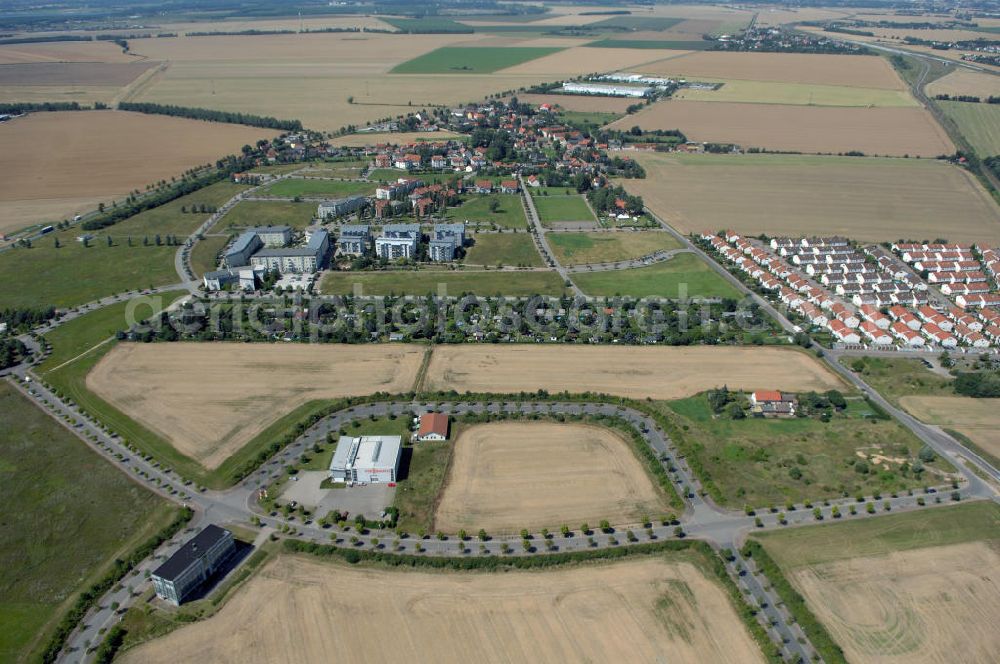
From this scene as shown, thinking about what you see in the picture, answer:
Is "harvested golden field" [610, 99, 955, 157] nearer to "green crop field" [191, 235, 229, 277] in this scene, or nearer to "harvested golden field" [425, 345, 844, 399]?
"harvested golden field" [425, 345, 844, 399]

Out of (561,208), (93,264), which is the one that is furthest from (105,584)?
(561,208)

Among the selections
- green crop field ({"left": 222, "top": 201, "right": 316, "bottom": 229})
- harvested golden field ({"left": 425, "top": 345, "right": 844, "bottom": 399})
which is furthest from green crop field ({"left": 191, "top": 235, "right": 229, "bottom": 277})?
harvested golden field ({"left": 425, "top": 345, "right": 844, "bottom": 399})

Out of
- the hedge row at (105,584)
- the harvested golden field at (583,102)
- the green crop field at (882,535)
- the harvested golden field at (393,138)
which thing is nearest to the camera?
the hedge row at (105,584)

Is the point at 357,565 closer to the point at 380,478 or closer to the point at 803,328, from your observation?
the point at 380,478

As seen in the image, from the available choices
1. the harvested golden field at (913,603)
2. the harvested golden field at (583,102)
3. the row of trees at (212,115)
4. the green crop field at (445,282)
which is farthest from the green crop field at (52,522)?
the harvested golden field at (583,102)

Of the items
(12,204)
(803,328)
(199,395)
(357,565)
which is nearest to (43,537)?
(199,395)

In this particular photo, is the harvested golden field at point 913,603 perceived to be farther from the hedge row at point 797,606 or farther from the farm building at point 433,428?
the farm building at point 433,428
